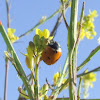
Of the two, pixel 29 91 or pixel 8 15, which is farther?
pixel 8 15

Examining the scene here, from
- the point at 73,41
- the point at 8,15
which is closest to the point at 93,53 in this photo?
the point at 73,41

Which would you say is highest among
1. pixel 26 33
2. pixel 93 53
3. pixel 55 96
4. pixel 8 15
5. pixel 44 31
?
Result: pixel 8 15

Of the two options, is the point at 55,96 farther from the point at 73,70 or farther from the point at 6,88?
the point at 6,88

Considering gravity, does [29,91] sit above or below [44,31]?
below

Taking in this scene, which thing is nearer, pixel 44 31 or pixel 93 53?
pixel 93 53

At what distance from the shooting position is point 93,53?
0.66m

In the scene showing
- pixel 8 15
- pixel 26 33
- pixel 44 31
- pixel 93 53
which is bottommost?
pixel 93 53

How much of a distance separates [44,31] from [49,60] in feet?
0.32

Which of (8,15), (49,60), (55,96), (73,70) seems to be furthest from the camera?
(8,15)

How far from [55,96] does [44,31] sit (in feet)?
0.69

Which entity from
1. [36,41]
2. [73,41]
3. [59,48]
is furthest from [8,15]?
[73,41]

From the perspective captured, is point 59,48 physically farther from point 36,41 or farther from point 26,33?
point 26,33

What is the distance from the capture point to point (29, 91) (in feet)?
1.99

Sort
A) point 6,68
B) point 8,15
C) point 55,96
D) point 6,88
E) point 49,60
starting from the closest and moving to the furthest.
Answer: point 55,96
point 49,60
point 6,88
point 6,68
point 8,15
